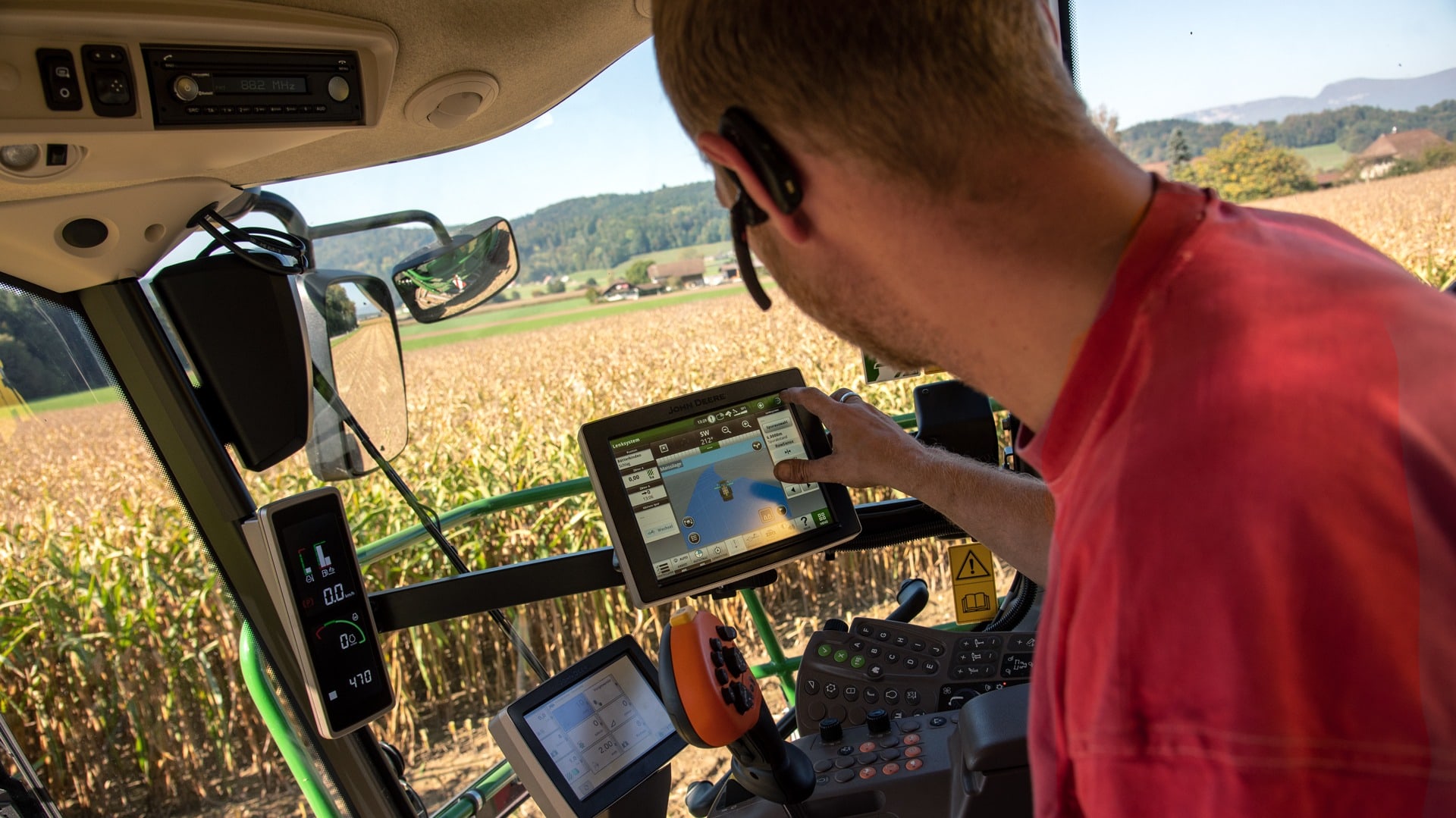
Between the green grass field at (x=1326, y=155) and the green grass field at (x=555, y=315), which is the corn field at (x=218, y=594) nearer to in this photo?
the green grass field at (x=1326, y=155)

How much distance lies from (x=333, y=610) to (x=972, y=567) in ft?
3.99

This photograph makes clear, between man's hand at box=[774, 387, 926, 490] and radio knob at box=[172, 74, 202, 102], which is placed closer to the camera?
radio knob at box=[172, 74, 202, 102]

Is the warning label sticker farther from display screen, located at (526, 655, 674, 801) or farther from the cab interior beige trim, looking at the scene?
the cab interior beige trim

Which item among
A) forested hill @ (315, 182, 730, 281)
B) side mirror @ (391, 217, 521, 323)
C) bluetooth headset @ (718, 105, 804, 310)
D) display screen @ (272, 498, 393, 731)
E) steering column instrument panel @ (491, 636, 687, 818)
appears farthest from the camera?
forested hill @ (315, 182, 730, 281)

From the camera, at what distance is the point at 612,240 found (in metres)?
6.06

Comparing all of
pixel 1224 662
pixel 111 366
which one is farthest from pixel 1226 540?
pixel 111 366

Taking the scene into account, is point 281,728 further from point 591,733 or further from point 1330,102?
point 1330,102

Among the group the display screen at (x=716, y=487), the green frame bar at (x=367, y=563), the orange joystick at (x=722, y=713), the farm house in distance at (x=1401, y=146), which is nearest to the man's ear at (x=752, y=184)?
the orange joystick at (x=722, y=713)

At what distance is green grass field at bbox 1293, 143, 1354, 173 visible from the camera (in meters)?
5.48

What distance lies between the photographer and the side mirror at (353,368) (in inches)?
71.3

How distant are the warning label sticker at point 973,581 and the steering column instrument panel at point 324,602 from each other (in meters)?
1.13

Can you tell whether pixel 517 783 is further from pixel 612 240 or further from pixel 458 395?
pixel 458 395

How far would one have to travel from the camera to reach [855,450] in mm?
1719

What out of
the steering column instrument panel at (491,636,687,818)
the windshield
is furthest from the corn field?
the steering column instrument panel at (491,636,687,818)
